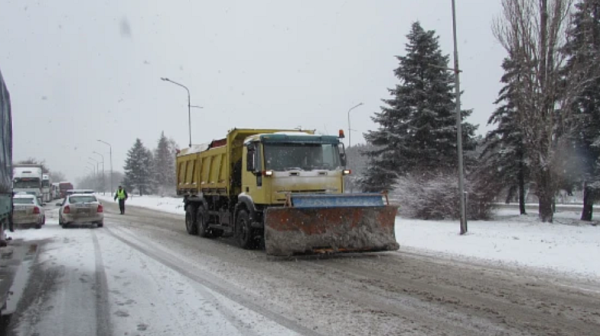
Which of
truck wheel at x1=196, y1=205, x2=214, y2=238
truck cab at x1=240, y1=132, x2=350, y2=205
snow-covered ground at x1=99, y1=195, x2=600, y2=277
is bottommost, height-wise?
snow-covered ground at x1=99, y1=195, x2=600, y2=277

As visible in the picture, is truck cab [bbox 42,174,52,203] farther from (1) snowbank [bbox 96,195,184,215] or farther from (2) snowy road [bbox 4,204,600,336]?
(2) snowy road [bbox 4,204,600,336]

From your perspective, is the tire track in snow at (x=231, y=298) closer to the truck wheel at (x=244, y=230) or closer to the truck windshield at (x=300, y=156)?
the truck wheel at (x=244, y=230)

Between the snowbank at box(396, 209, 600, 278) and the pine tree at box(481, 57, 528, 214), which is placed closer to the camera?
the snowbank at box(396, 209, 600, 278)

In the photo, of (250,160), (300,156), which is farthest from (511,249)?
(250,160)

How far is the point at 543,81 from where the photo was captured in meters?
24.1

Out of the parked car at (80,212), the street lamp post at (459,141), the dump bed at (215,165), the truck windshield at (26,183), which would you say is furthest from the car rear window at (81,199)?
the truck windshield at (26,183)

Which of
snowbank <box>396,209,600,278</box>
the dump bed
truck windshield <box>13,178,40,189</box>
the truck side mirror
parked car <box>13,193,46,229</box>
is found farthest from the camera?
truck windshield <box>13,178,40,189</box>

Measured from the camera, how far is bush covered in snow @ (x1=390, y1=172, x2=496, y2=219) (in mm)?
23391

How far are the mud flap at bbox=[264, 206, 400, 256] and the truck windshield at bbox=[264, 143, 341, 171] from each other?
1.37 metres

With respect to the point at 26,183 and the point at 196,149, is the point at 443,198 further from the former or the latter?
the point at 26,183

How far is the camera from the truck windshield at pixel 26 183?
42.7m

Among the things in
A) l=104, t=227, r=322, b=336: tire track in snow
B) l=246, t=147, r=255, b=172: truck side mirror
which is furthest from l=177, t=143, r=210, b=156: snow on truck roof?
l=104, t=227, r=322, b=336: tire track in snow

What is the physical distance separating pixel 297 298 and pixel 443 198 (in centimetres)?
1729

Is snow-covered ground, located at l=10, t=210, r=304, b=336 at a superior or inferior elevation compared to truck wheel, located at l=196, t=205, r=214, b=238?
inferior
